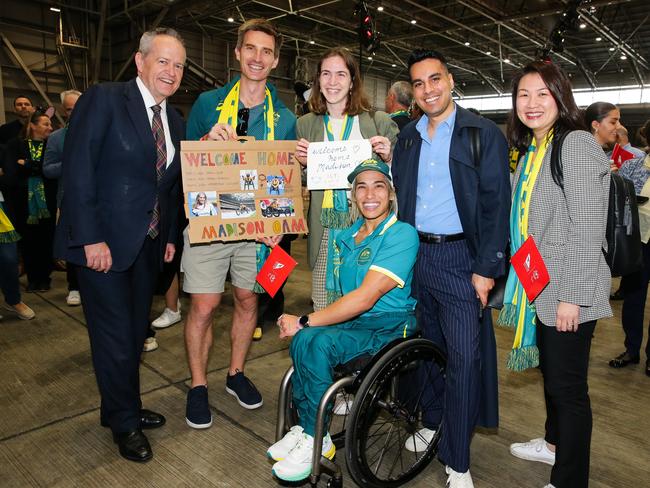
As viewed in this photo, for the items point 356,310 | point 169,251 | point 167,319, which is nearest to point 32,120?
point 167,319

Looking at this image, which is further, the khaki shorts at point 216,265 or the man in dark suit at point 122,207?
the khaki shorts at point 216,265

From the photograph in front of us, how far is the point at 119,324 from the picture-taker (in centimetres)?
206

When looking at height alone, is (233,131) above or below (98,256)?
above

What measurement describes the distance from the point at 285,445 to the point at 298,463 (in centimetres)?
8

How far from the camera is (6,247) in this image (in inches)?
150

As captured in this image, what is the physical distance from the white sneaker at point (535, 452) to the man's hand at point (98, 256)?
202 cm

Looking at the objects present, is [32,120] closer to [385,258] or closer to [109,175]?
[109,175]

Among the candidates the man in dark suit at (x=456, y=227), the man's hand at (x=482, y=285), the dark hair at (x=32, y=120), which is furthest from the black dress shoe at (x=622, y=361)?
the dark hair at (x=32, y=120)

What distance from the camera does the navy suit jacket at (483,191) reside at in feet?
5.78

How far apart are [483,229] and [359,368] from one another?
2.31 ft

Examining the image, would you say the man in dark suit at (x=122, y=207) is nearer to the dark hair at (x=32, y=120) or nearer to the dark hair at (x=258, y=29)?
the dark hair at (x=258, y=29)

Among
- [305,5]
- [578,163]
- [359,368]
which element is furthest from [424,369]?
[305,5]

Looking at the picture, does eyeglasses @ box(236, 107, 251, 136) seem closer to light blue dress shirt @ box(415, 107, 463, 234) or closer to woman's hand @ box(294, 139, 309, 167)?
woman's hand @ box(294, 139, 309, 167)

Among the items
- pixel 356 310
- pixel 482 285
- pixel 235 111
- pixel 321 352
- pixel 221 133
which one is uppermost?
pixel 235 111
